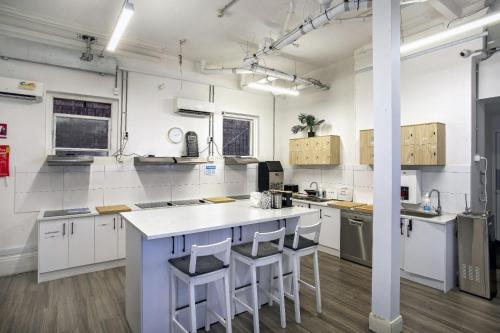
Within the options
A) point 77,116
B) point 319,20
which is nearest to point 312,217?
point 319,20

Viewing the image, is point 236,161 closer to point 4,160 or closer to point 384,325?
point 4,160

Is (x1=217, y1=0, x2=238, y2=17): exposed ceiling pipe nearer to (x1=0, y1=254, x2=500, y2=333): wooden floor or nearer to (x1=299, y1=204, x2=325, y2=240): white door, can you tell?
(x1=299, y1=204, x2=325, y2=240): white door

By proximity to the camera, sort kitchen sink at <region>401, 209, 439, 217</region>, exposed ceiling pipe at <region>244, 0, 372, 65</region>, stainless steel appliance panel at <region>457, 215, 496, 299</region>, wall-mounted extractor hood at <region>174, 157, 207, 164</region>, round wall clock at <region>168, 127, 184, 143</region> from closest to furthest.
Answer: exposed ceiling pipe at <region>244, 0, 372, 65</region> → stainless steel appliance panel at <region>457, 215, 496, 299</region> → kitchen sink at <region>401, 209, 439, 217</region> → wall-mounted extractor hood at <region>174, 157, 207, 164</region> → round wall clock at <region>168, 127, 184, 143</region>

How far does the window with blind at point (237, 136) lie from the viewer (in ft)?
20.8

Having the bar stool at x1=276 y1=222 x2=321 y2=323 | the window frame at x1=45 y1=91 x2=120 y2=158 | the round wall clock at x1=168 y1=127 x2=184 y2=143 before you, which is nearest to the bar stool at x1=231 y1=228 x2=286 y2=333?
the bar stool at x1=276 y1=222 x2=321 y2=323

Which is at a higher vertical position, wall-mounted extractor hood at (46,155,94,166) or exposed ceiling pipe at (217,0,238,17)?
exposed ceiling pipe at (217,0,238,17)

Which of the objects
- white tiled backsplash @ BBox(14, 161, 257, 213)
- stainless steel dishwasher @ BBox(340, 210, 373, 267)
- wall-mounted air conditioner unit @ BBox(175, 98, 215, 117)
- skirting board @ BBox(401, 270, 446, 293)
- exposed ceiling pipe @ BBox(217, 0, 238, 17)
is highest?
exposed ceiling pipe @ BBox(217, 0, 238, 17)

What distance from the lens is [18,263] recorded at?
413cm

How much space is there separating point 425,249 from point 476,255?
53 centimetres

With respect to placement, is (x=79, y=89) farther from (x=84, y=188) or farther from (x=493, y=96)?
(x=493, y=96)

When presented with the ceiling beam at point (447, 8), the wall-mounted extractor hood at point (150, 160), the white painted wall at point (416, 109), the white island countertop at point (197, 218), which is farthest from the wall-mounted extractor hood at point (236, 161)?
the ceiling beam at point (447, 8)

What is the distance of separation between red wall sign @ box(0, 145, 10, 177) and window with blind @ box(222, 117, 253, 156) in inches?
142

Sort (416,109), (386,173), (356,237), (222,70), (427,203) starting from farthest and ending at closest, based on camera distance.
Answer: (222,70) → (356,237) → (416,109) → (427,203) → (386,173)

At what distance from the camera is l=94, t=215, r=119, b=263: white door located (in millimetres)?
4207
